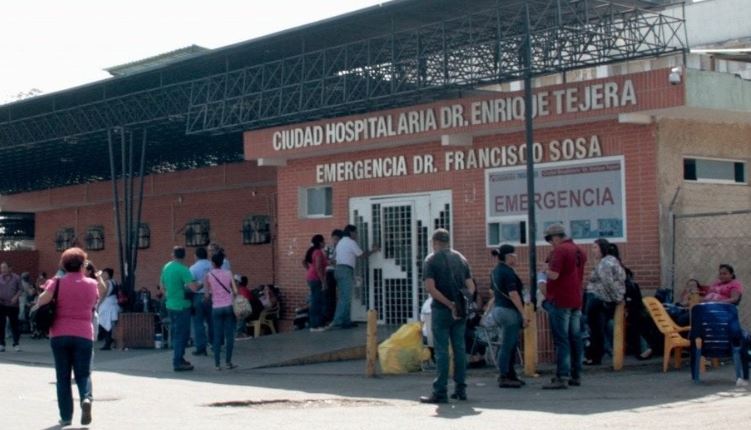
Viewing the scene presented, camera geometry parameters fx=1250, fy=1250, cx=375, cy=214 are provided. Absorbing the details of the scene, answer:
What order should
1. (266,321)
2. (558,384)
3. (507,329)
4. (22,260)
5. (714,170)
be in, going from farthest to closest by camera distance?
(22,260) < (266,321) < (714,170) < (507,329) < (558,384)

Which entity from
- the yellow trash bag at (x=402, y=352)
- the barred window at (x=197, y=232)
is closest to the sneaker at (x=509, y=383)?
the yellow trash bag at (x=402, y=352)

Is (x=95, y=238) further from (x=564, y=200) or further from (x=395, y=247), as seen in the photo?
(x=564, y=200)

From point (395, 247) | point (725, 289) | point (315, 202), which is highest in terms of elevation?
point (315, 202)

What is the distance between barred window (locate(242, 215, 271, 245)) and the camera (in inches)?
1177

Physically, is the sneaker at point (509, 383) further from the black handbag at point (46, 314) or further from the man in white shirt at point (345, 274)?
the man in white shirt at point (345, 274)

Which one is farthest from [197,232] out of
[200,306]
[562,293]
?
[562,293]

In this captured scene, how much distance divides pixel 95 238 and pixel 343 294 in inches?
621

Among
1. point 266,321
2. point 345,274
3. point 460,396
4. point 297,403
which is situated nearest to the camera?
point 460,396

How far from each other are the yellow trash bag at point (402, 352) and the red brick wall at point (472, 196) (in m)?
3.11

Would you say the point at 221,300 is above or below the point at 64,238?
below

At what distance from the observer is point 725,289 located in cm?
1622

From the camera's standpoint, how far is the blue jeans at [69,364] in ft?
39.2

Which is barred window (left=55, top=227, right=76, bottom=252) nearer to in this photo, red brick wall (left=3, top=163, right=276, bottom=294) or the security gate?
red brick wall (left=3, top=163, right=276, bottom=294)

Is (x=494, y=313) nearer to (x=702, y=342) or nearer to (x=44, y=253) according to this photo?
(x=702, y=342)
